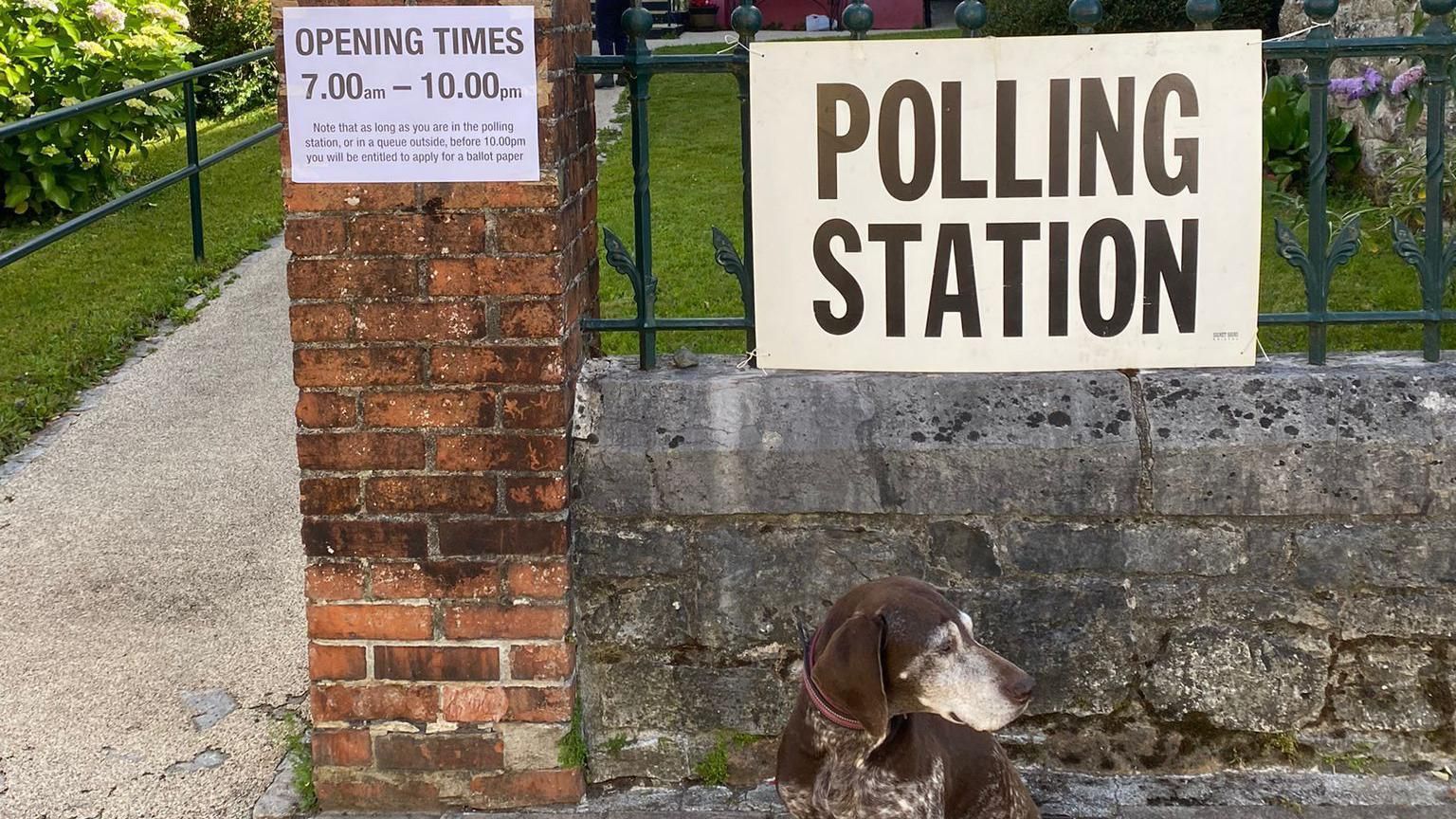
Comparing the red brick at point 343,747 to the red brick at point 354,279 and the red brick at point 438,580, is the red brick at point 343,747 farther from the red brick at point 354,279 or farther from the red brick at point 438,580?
the red brick at point 354,279

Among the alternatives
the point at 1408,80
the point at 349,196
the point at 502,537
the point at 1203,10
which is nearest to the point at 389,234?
the point at 349,196

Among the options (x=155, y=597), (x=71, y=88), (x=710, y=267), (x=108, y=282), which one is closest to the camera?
(x=155, y=597)

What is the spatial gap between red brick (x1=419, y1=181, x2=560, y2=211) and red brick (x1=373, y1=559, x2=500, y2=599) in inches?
31.7

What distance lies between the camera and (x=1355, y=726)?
3.66m

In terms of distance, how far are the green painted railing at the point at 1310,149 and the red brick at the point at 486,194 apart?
25 centimetres

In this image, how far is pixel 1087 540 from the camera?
3.60 m

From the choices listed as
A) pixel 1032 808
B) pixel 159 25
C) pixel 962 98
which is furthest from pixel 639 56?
pixel 159 25

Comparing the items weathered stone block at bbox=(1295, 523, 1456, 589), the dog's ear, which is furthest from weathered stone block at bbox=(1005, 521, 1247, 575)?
the dog's ear

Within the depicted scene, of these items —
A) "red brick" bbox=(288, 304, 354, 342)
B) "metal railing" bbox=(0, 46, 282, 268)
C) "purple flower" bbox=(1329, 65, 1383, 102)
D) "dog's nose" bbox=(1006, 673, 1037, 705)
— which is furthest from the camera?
"metal railing" bbox=(0, 46, 282, 268)

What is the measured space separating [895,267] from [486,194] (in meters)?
0.95

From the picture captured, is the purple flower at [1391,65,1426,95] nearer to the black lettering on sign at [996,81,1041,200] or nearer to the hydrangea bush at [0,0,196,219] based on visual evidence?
the black lettering on sign at [996,81,1041,200]

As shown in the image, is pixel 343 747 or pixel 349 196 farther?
pixel 343 747

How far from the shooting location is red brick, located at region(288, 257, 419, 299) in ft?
11.4

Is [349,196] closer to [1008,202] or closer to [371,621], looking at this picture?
[371,621]
